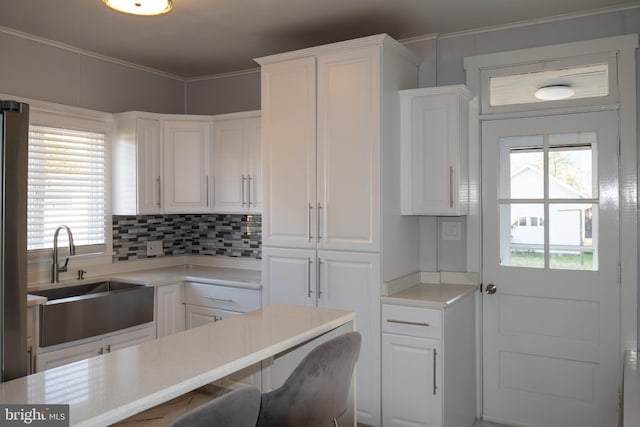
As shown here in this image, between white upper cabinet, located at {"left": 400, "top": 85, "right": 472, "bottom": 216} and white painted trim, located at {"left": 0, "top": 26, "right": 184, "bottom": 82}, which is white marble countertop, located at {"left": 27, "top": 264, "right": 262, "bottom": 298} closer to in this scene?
white upper cabinet, located at {"left": 400, "top": 85, "right": 472, "bottom": 216}

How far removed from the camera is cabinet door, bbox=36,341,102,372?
2.98 metres

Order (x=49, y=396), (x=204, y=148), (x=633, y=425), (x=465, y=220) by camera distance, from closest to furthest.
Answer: (x=49, y=396) → (x=633, y=425) → (x=465, y=220) → (x=204, y=148)

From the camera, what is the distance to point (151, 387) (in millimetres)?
1284

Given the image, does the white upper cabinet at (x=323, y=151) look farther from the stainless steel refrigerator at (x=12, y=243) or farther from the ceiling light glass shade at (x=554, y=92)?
the stainless steel refrigerator at (x=12, y=243)

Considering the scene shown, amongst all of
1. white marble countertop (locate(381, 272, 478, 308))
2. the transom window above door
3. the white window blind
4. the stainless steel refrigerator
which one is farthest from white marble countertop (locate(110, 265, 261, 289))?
the stainless steel refrigerator

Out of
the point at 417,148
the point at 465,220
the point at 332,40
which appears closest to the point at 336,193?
the point at 417,148

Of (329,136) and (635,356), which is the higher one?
(329,136)

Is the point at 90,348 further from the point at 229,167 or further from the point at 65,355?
the point at 229,167

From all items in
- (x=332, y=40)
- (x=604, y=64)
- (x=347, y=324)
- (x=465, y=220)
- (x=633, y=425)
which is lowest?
(x=633, y=425)

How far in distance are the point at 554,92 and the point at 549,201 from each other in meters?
0.68

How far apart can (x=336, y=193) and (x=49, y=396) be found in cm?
211

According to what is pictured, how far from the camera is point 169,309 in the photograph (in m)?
3.84

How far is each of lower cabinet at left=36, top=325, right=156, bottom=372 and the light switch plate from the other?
2204mm

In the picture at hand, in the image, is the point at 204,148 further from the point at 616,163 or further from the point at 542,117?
the point at 616,163
